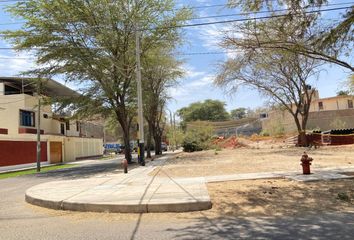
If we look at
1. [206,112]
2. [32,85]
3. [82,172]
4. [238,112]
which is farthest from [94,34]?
[238,112]

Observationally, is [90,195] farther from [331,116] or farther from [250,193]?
[331,116]

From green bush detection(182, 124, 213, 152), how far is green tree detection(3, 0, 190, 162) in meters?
19.5

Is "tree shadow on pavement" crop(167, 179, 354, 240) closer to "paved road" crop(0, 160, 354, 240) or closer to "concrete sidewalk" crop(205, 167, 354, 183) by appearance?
"paved road" crop(0, 160, 354, 240)

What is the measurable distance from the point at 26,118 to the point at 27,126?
899 mm

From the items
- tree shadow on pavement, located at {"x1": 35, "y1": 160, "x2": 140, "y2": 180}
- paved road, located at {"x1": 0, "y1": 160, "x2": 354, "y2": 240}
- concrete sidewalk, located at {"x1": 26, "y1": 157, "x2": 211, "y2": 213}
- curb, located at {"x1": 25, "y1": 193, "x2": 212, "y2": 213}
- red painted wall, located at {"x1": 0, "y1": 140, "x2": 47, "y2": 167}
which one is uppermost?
red painted wall, located at {"x1": 0, "y1": 140, "x2": 47, "y2": 167}

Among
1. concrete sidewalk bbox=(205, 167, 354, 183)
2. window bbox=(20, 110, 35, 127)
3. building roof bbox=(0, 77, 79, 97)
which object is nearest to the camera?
concrete sidewalk bbox=(205, 167, 354, 183)

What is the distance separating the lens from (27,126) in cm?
4662

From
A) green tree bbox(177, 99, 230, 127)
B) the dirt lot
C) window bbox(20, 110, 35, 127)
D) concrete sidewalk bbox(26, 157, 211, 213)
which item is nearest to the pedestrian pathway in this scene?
concrete sidewalk bbox(26, 157, 211, 213)

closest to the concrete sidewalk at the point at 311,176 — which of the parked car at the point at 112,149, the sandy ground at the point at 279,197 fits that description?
the sandy ground at the point at 279,197

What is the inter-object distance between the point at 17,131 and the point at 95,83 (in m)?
15.9

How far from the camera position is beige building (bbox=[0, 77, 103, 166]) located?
133 feet

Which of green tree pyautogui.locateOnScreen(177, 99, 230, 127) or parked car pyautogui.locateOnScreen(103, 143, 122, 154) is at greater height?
green tree pyautogui.locateOnScreen(177, 99, 230, 127)

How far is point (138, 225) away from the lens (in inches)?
354

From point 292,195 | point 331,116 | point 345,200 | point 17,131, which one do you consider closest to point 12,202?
point 292,195
